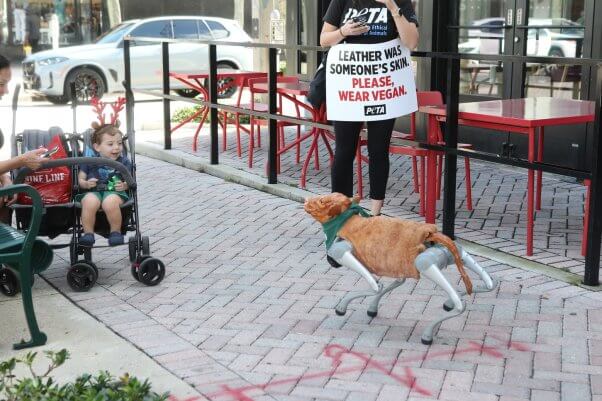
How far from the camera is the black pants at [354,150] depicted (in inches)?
241

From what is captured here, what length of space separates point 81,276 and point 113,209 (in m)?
0.44

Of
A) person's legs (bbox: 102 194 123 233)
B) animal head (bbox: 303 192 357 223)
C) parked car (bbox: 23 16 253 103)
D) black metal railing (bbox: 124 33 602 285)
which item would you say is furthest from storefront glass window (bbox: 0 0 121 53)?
animal head (bbox: 303 192 357 223)

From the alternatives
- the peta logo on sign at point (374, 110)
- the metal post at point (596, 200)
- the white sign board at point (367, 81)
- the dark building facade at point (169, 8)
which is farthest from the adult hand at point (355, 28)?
the dark building facade at point (169, 8)

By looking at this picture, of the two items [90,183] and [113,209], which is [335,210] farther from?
[90,183]

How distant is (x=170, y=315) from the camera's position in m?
5.09

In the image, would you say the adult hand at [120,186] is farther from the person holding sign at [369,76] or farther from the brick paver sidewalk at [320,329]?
the person holding sign at [369,76]

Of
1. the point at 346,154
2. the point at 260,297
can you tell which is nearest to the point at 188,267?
the point at 260,297

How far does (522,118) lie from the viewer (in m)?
6.02

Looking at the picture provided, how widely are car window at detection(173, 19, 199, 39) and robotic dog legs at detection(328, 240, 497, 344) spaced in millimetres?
15387

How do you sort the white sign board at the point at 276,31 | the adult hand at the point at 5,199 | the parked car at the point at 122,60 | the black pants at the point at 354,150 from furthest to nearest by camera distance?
1. the parked car at the point at 122,60
2. the white sign board at the point at 276,31
3. the black pants at the point at 354,150
4. the adult hand at the point at 5,199

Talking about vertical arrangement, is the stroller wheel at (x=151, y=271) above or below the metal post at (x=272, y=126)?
Answer: below

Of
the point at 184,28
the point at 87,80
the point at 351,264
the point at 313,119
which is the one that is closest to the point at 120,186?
the point at 351,264

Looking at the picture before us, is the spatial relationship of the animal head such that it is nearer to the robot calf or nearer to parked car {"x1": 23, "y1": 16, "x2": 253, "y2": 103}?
the robot calf

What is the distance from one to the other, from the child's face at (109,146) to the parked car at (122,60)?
39.0 ft
